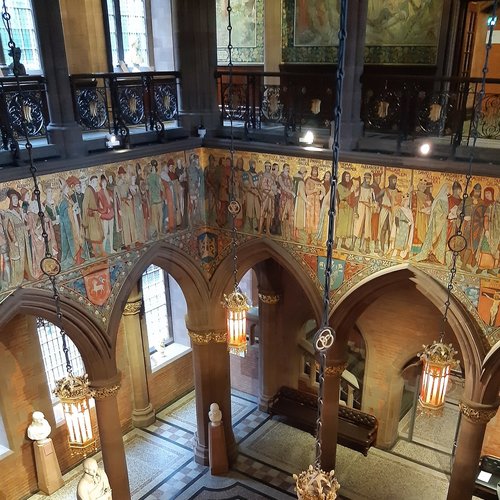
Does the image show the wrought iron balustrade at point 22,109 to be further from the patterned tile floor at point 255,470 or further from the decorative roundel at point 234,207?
the patterned tile floor at point 255,470

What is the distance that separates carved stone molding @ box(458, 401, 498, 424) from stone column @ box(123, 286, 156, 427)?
6635mm

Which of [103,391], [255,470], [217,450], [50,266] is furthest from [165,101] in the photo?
[255,470]

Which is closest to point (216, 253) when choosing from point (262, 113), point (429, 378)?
point (262, 113)

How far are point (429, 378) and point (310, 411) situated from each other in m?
5.42

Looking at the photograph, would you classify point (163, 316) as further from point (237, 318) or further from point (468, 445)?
point (468, 445)

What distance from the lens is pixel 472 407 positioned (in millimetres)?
8086

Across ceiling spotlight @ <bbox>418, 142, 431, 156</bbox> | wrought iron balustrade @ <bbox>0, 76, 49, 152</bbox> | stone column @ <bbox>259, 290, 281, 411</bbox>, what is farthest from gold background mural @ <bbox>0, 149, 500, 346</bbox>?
stone column @ <bbox>259, 290, 281, 411</bbox>

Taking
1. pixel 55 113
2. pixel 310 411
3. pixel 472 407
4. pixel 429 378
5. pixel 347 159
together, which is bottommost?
pixel 310 411

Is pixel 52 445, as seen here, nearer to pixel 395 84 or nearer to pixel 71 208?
pixel 71 208

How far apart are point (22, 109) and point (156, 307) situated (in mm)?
7001

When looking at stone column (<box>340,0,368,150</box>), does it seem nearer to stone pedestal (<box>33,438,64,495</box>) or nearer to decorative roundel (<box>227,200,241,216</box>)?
decorative roundel (<box>227,200,241,216</box>)

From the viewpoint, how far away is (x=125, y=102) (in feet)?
27.7

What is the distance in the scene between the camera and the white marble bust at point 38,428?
9.98m

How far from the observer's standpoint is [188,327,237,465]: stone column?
10453 mm
